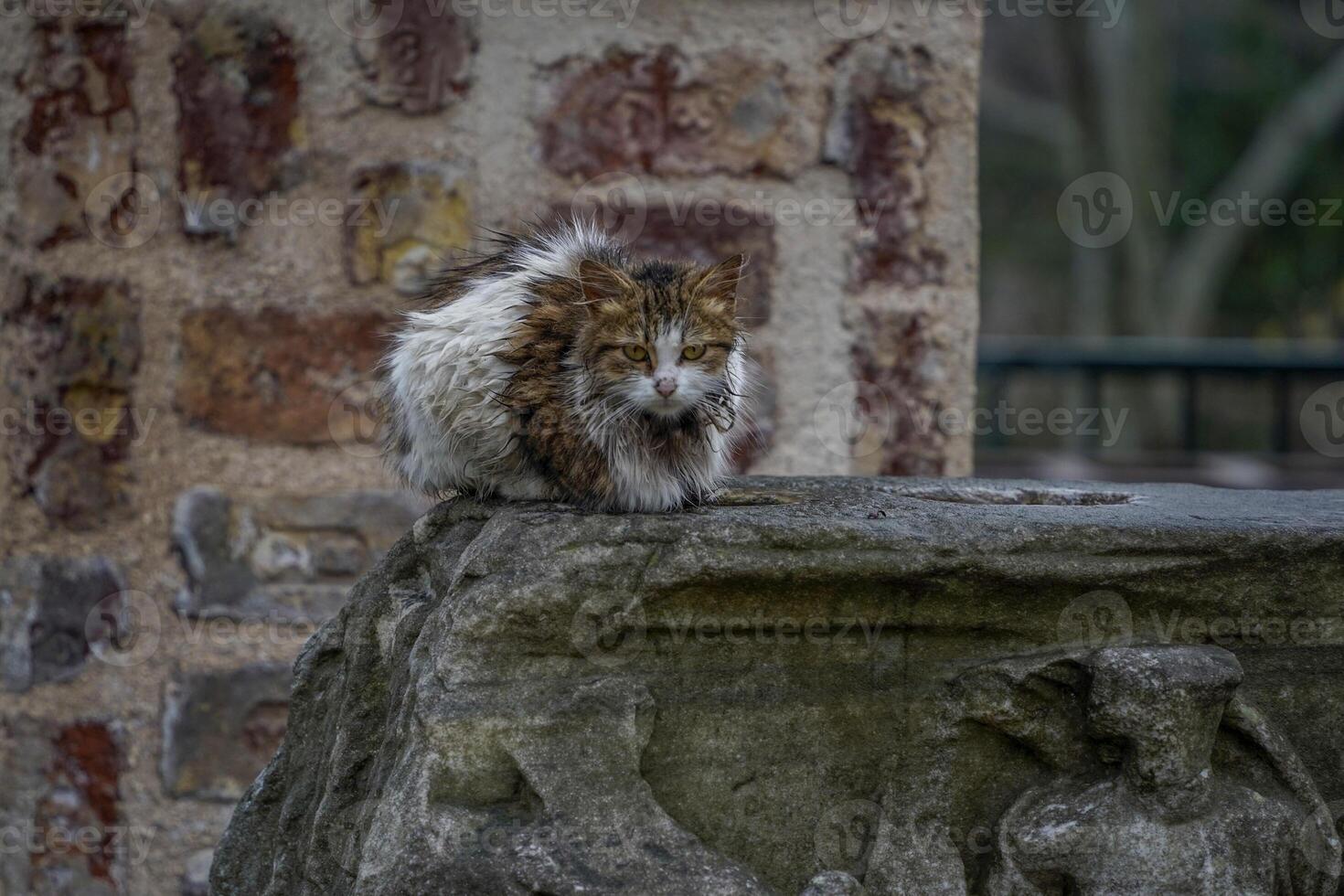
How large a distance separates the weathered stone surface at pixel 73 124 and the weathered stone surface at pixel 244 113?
0.18 metres

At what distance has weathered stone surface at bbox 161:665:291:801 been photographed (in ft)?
9.81

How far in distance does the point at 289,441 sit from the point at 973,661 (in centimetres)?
162

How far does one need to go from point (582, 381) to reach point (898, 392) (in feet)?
4.31

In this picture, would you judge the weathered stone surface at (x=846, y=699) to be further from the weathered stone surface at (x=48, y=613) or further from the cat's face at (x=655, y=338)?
the weathered stone surface at (x=48, y=613)

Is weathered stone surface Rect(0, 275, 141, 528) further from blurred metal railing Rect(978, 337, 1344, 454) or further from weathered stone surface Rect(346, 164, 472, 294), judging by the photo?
blurred metal railing Rect(978, 337, 1344, 454)

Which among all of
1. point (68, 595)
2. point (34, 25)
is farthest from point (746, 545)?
point (34, 25)

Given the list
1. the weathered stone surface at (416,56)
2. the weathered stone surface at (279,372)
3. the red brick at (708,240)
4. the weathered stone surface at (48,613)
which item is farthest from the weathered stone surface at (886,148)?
the weathered stone surface at (48,613)

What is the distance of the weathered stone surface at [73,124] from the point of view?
300 centimetres

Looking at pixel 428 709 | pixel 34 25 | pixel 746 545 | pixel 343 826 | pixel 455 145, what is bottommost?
pixel 343 826

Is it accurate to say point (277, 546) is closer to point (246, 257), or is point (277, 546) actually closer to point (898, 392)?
point (246, 257)

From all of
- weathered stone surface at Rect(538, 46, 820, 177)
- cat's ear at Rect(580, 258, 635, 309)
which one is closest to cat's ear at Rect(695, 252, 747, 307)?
cat's ear at Rect(580, 258, 635, 309)

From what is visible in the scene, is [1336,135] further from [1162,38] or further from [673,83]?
[673,83]

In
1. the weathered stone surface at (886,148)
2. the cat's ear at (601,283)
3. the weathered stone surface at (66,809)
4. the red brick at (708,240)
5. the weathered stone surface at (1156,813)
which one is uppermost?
the weathered stone surface at (886,148)

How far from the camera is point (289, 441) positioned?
297 cm
